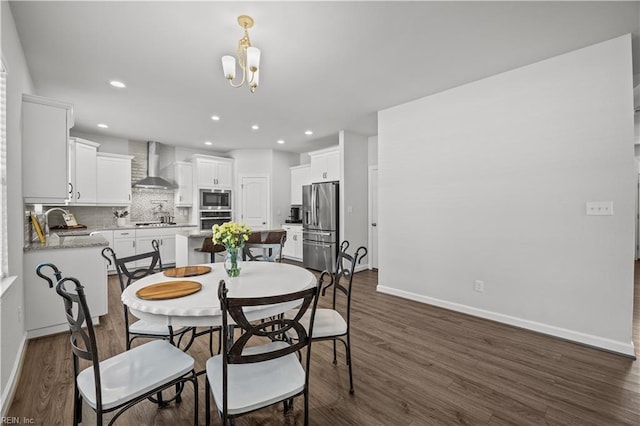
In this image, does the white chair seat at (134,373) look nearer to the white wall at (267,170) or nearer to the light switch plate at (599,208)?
the light switch plate at (599,208)

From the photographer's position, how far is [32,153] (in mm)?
2682

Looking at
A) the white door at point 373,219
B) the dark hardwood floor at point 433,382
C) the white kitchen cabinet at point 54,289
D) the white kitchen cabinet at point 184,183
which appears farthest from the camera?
the white kitchen cabinet at point 184,183

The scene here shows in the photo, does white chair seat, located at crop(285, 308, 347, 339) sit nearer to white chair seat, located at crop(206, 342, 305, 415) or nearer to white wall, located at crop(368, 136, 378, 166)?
white chair seat, located at crop(206, 342, 305, 415)

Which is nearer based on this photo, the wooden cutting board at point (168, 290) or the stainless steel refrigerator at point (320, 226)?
the wooden cutting board at point (168, 290)

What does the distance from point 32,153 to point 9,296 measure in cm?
139

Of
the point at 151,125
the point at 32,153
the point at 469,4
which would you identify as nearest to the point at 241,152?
the point at 151,125

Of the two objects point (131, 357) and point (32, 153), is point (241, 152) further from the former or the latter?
point (131, 357)

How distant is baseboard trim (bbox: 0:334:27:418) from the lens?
70.9 inches

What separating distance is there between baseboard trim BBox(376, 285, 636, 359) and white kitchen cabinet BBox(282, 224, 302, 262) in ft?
10.6

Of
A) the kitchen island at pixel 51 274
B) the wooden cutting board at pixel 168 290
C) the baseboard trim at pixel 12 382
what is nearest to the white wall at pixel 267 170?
the kitchen island at pixel 51 274

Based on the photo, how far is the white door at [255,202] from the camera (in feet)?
22.9

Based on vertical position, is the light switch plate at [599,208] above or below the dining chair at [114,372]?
above

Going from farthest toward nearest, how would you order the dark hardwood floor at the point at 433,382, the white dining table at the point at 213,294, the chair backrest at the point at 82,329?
the dark hardwood floor at the point at 433,382 < the white dining table at the point at 213,294 < the chair backrest at the point at 82,329

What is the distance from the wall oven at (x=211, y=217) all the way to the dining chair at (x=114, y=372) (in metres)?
5.19
